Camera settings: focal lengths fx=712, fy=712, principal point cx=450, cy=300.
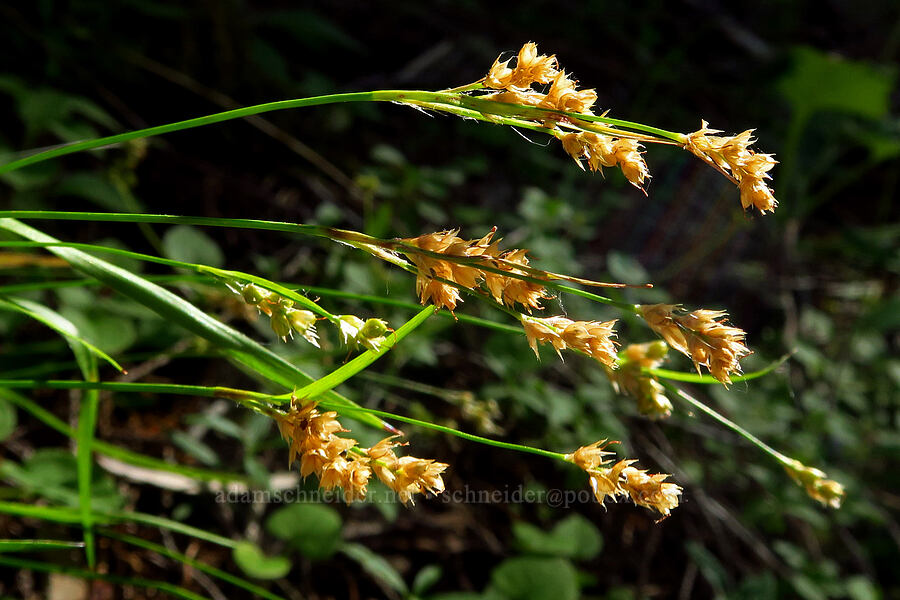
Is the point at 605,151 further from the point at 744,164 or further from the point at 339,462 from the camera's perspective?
the point at 339,462

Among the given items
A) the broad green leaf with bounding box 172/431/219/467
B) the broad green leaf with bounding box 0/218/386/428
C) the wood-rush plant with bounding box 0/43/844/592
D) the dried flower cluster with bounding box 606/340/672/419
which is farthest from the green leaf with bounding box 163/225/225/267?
the dried flower cluster with bounding box 606/340/672/419

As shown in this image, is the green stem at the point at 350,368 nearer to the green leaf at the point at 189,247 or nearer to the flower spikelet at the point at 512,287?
the flower spikelet at the point at 512,287

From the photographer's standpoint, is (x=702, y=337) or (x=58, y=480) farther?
(x=58, y=480)

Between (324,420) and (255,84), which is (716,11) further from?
(324,420)

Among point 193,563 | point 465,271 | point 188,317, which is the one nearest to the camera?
point 465,271

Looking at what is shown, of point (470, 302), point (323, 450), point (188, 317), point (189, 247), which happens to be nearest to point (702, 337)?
point (323, 450)

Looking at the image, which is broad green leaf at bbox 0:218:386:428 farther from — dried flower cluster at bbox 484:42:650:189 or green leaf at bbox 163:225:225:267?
green leaf at bbox 163:225:225:267

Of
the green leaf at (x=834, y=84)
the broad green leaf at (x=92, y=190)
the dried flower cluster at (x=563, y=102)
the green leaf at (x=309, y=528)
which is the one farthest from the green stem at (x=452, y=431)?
the green leaf at (x=834, y=84)
